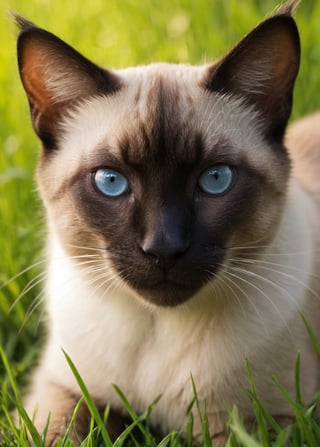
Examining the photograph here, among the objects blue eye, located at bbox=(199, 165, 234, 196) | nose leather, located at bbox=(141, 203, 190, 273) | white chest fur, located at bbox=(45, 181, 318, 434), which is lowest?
white chest fur, located at bbox=(45, 181, 318, 434)

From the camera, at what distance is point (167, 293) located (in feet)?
6.41

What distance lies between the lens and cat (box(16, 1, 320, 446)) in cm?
193

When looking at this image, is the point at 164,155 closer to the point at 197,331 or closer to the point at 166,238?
the point at 166,238

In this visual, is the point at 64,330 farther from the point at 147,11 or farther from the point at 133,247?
the point at 147,11

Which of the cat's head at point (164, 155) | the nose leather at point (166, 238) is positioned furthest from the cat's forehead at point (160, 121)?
the nose leather at point (166, 238)

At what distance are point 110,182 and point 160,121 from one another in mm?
206

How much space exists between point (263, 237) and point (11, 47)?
109 inches

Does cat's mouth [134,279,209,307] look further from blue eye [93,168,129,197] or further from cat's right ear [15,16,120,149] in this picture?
cat's right ear [15,16,120,149]

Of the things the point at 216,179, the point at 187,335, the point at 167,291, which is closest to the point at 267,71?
the point at 216,179

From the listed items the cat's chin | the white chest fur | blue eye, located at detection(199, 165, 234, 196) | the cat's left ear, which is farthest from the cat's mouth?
the cat's left ear

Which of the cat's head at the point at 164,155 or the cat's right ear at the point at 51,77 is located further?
the cat's right ear at the point at 51,77

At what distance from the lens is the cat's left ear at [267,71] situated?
1979 millimetres

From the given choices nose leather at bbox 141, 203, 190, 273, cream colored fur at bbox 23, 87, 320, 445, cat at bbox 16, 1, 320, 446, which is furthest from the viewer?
cream colored fur at bbox 23, 87, 320, 445

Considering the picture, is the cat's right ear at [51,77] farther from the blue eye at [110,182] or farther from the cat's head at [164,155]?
the blue eye at [110,182]
